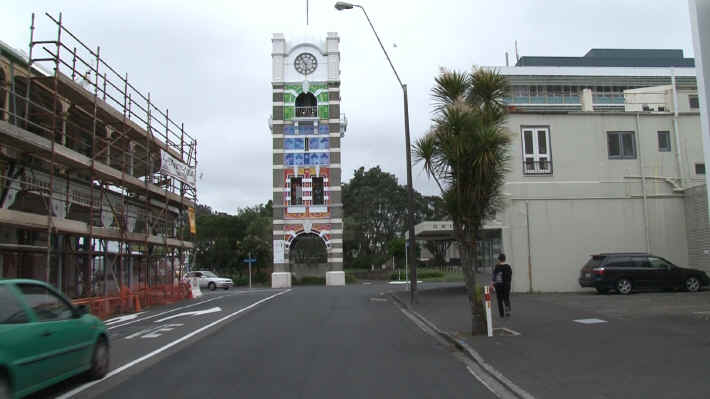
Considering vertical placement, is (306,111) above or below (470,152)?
above

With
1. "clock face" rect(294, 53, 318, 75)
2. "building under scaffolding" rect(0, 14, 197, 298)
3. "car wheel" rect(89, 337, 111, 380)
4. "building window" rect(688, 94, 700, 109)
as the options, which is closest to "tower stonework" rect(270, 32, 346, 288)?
"clock face" rect(294, 53, 318, 75)

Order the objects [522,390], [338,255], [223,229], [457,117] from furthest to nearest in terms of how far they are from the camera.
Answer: [223,229], [338,255], [457,117], [522,390]

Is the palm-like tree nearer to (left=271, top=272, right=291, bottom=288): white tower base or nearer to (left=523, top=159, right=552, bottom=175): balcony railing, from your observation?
(left=523, top=159, right=552, bottom=175): balcony railing

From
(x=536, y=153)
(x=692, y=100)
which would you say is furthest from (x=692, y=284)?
(x=692, y=100)

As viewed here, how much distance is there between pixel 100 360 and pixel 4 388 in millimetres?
2634

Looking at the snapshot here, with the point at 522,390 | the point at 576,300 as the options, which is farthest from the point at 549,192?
the point at 522,390

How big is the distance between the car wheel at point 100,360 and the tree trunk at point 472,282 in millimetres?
6804

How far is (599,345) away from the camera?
10.9 meters

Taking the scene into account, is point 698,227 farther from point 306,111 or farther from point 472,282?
point 306,111

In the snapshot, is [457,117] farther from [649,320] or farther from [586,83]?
[586,83]

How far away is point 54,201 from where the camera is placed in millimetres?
20109

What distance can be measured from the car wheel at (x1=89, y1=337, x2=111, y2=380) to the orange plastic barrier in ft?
27.7

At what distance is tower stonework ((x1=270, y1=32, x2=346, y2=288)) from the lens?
51.3 m

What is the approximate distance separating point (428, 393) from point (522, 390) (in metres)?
1.14
